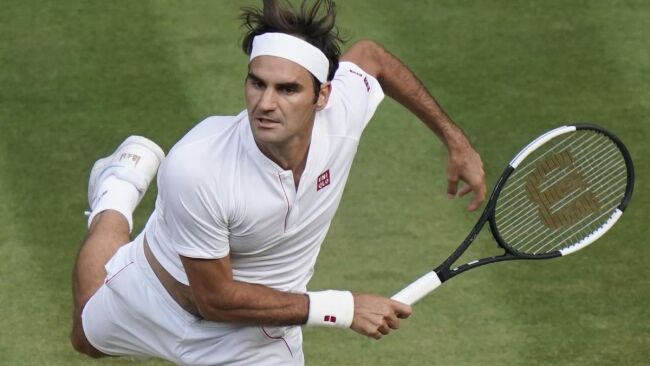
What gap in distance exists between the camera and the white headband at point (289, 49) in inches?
267

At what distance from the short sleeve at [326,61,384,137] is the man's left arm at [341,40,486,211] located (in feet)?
0.39

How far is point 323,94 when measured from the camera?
7.05m

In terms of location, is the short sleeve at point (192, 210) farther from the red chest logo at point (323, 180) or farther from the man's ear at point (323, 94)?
the man's ear at point (323, 94)

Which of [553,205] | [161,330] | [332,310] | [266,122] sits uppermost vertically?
[266,122]

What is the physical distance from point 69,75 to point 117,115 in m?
0.57

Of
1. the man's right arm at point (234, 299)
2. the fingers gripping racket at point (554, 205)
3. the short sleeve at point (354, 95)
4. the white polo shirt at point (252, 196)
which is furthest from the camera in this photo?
the fingers gripping racket at point (554, 205)

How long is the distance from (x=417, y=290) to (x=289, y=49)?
1.39m

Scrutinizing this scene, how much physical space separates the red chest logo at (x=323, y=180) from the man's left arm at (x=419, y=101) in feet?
2.53

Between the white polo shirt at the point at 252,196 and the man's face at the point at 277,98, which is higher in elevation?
the man's face at the point at 277,98

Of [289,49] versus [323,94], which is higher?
[289,49]

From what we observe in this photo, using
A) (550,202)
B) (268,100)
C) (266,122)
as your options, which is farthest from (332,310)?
(550,202)

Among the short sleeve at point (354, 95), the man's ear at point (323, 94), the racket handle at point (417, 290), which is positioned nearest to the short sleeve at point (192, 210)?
the man's ear at point (323, 94)

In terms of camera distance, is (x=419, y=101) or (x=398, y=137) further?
(x=398, y=137)

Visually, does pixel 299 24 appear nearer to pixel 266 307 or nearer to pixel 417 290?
pixel 266 307
